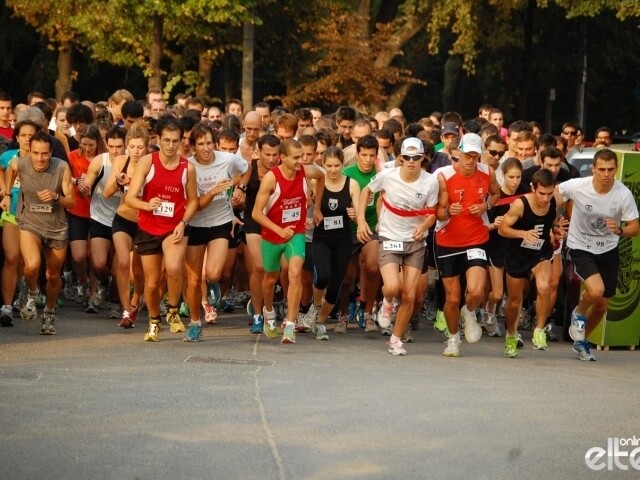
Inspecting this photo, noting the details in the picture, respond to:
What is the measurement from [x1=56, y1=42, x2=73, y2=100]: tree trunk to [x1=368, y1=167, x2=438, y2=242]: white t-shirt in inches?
1071

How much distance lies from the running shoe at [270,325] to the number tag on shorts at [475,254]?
2.02m

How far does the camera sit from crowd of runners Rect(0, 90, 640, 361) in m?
13.6

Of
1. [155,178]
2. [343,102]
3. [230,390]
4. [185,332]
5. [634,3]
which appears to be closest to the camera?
[230,390]

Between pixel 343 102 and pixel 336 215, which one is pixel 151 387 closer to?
pixel 336 215

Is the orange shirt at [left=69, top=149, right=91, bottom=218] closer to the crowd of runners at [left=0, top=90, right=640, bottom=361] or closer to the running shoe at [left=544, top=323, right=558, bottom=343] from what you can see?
the crowd of runners at [left=0, top=90, right=640, bottom=361]

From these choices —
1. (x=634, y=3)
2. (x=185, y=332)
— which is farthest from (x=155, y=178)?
(x=634, y=3)

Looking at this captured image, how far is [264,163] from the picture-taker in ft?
49.4

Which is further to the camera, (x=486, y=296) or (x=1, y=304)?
(x=486, y=296)

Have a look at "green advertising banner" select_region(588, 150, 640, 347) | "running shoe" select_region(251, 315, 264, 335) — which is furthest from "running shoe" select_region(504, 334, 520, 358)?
"running shoe" select_region(251, 315, 264, 335)

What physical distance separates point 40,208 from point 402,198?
3195mm

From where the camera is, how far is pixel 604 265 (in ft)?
45.4

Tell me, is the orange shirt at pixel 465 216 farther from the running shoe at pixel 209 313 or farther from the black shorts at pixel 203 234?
the running shoe at pixel 209 313

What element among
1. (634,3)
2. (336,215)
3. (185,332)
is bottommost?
(185,332)

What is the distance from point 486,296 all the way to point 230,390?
5633mm
